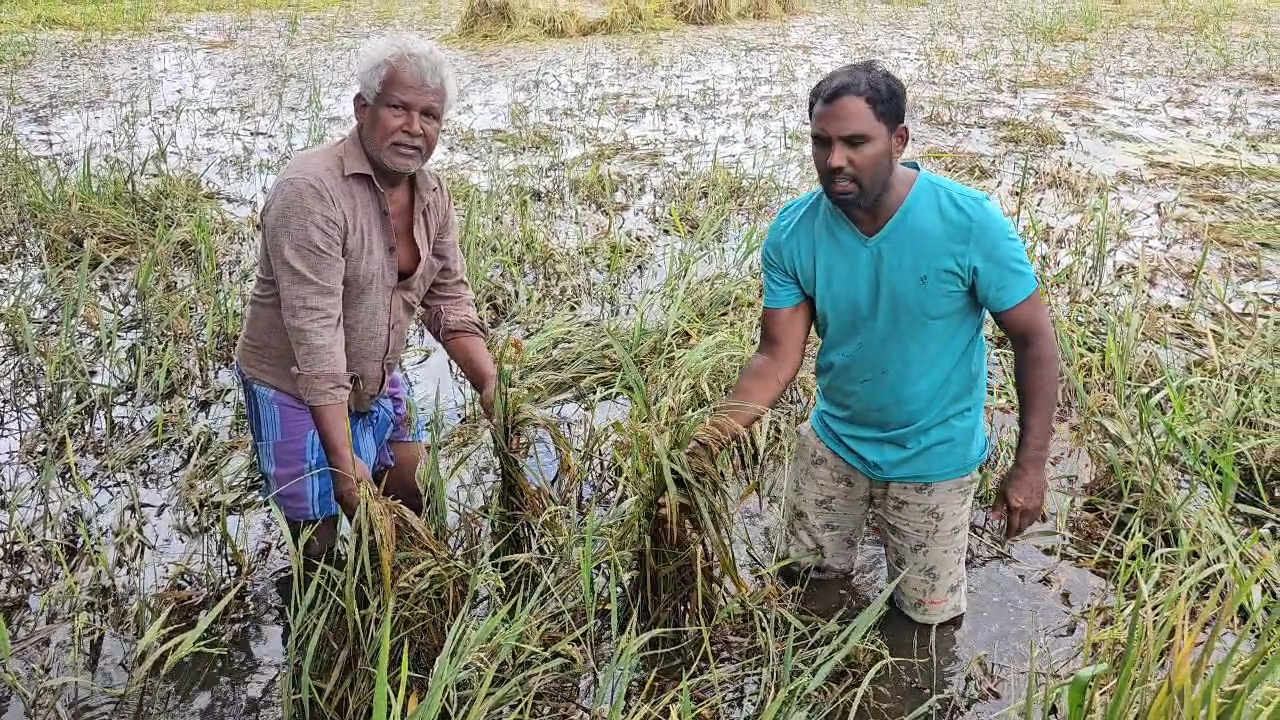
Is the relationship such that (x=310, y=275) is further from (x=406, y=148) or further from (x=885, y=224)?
(x=885, y=224)

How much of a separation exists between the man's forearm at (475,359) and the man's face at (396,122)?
0.55 metres

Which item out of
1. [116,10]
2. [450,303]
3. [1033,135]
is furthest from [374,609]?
[116,10]

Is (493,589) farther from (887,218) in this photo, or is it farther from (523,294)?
(523,294)

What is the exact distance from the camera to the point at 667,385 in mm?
3234

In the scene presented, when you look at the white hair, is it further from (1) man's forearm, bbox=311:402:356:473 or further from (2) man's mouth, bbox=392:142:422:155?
(1) man's forearm, bbox=311:402:356:473

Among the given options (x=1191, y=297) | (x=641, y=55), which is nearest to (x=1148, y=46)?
(x=641, y=55)

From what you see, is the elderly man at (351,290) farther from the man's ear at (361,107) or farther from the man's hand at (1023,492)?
the man's hand at (1023,492)

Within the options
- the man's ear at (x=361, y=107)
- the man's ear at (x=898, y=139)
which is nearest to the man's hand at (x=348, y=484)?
the man's ear at (x=361, y=107)

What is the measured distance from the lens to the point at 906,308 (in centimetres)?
201

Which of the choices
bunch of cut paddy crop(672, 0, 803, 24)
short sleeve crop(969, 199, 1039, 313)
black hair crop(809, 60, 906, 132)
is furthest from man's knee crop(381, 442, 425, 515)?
bunch of cut paddy crop(672, 0, 803, 24)

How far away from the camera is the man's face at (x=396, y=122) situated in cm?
209

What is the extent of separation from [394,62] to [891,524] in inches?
62.3

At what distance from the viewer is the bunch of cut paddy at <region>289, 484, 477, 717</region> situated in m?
1.83

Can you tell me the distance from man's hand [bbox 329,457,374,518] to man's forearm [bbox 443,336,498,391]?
45cm
